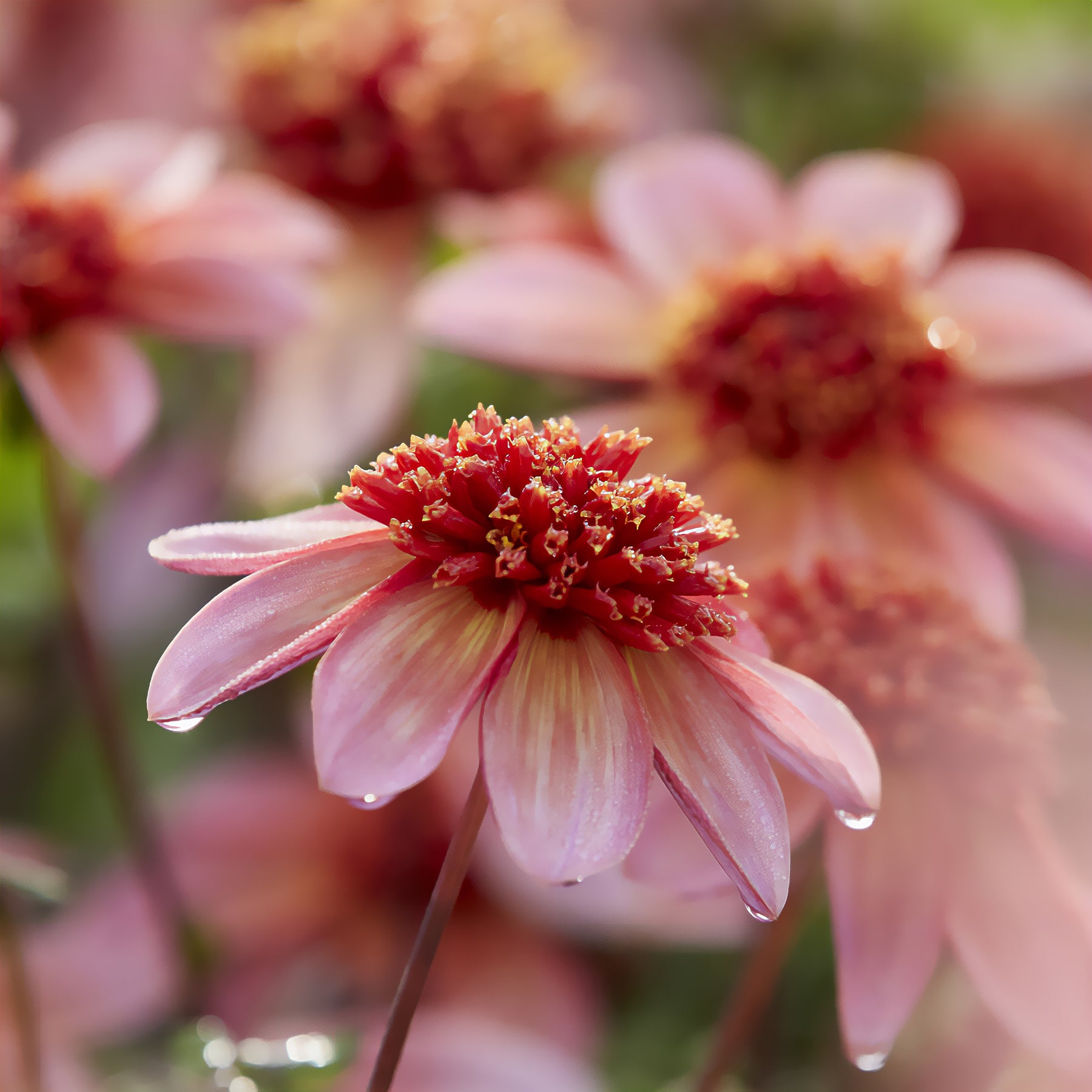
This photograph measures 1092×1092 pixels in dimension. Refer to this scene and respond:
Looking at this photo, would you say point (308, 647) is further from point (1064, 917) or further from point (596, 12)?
point (596, 12)

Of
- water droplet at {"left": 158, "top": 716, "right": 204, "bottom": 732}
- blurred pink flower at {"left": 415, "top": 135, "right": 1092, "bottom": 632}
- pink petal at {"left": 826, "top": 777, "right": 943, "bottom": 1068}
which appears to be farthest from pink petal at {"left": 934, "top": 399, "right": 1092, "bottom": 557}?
water droplet at {"left": 158, "top": 716, "right": 204, "bottom": 732}

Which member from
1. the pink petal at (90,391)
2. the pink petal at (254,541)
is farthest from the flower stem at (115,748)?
the pink petal at (254,541)

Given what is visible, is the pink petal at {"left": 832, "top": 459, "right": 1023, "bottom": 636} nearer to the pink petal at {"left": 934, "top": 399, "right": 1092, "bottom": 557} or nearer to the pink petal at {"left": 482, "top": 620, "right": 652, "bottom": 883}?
the pink petal at {"left": 934, "top": 399, "right": 1092, "bottom": 557}

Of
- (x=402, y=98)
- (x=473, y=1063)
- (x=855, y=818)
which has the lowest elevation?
(x=473, y=1063)

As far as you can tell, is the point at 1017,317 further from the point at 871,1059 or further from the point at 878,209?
the point at 871,1059

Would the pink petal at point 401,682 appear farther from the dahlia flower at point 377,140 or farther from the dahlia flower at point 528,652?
the dahlia flower at point 377,140

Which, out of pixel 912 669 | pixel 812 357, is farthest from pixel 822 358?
pixel 912 669
